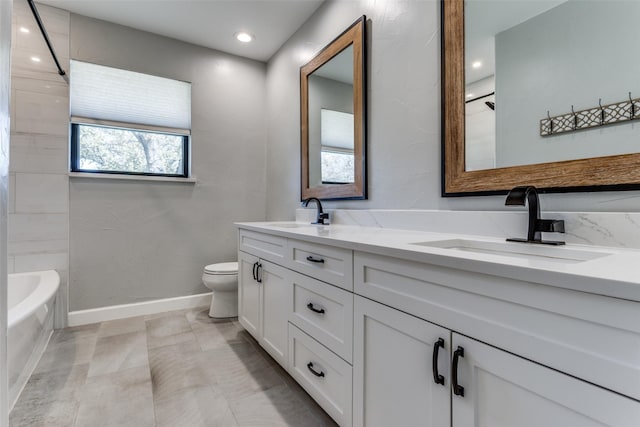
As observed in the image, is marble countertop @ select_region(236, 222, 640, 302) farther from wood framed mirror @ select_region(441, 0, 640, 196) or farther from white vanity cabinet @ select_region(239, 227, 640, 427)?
wood framed mirror @ select_region(441, 0, 640, 196)

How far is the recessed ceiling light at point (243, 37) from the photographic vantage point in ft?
8.83

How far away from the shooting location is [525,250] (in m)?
1.06

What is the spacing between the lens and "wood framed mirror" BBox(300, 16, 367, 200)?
1.93 meters

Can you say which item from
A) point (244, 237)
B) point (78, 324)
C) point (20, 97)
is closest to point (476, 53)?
point (244, 237)

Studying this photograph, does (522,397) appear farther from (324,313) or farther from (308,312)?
(308,312)

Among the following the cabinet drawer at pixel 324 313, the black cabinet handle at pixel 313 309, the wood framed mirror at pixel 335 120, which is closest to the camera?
the cabinet drawer at pixel 324 313

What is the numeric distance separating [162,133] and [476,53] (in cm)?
Result: 253

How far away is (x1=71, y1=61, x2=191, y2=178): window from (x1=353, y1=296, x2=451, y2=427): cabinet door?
96.1 inches

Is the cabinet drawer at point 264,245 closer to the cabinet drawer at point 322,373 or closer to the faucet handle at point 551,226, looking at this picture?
the cabinet drawer at point 322,373

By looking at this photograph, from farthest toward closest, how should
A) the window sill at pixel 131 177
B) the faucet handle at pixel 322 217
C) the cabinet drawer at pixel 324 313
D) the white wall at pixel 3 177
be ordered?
the window sill at pixel 131 177 → the faucet handle at pixel 322 217 → the cabinet drawer at pixel 324 313 → the white wall at pixel 3 177

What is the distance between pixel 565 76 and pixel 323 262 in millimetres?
1126

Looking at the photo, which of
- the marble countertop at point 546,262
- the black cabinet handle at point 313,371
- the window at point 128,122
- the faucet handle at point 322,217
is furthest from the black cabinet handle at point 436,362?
the window at point 128,122

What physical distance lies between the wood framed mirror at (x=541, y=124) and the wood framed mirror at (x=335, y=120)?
1.94 feet

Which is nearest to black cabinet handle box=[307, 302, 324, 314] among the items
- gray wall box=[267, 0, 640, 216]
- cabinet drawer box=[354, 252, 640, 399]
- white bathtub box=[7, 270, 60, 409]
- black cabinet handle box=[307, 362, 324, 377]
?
black cabinet handle box=[307, 362, 324, 377]
